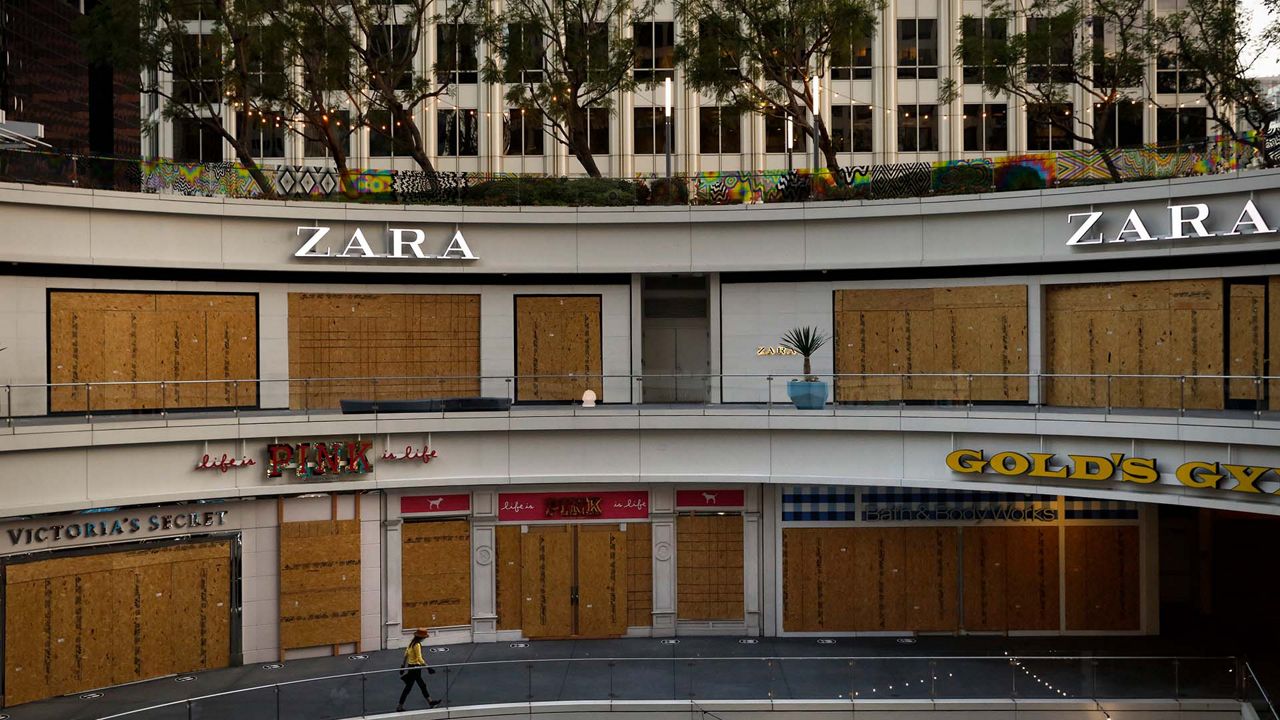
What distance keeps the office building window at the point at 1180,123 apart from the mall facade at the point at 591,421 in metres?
19.9

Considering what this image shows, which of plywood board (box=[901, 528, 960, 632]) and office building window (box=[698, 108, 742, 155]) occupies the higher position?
office building window (box=[698, 108, 742, 155])

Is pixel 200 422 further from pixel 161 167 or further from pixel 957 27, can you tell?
pixel 957 27

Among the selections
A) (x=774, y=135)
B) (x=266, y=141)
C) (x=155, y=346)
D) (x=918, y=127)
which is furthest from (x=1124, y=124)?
(x=155, y=346)

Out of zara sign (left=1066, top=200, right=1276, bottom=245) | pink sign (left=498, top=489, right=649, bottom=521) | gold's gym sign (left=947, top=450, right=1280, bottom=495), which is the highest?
zara sign (left=1066, top=200, right=1276, bottom=245)

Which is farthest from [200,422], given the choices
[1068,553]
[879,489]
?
[1068,553]

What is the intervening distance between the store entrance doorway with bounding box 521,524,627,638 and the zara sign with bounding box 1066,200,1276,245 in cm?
1262

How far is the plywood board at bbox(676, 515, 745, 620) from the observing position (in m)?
26.0

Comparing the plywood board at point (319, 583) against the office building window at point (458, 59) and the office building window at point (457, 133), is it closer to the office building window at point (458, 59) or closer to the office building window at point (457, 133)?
the office building window at point (458, 59)

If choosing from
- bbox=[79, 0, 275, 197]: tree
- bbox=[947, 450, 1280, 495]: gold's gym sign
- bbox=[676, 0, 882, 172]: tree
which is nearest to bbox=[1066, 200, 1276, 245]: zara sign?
bbox=[947, 450, 1280, 495]: gold's gym sign

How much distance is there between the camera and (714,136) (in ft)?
137

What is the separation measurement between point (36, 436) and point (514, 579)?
10851 millimetres

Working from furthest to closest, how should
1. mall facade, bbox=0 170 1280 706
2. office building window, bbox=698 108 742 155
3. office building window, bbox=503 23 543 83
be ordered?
office building window, bbox=698 108 742 155, office building window, bbox=503 23 543 83, mall facade, bbox=0 170 1280 706

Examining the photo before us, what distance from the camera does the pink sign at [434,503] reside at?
990 inches

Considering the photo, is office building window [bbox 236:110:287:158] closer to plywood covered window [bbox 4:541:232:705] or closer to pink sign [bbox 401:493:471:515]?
pink sign [bbox 401:493:471:515]
